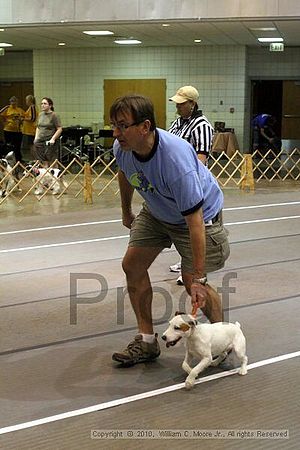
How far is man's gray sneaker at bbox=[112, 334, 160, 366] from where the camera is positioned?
3367 mm

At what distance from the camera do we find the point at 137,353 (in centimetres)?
338

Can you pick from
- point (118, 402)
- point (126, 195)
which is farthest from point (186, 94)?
point (118, 402)

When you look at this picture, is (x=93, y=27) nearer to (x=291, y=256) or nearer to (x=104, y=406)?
(x=291, y=256)

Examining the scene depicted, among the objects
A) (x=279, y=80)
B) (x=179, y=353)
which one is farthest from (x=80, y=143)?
(x=179, y=353)

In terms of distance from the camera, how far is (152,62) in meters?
15.4

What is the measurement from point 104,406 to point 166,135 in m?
1.22

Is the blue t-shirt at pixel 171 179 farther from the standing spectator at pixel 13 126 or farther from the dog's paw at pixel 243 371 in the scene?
the standing spectator at pixel 13 126

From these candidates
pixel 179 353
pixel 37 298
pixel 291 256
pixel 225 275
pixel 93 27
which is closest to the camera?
pixel 179 353

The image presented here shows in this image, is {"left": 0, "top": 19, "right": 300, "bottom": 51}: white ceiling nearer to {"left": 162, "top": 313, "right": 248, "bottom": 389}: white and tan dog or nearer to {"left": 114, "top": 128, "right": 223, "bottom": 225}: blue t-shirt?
{"left": 114, "top": 128, "right": 223, "bottom": 225}: blue t-shirt

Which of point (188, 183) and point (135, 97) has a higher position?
point (135, 97)

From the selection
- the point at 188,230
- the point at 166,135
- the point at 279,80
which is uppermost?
the point at 279,80

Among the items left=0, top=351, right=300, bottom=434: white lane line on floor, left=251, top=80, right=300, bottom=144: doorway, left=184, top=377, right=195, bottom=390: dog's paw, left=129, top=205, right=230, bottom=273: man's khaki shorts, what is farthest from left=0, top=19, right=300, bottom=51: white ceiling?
left=184, top=377, right=195, bottom=390: dog's paw

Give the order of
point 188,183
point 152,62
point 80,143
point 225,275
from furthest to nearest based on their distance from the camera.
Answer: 1. point 152,62
2. point 80,143
3. point 225,275
4. point 188,183

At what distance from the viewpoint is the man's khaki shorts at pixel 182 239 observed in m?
3.14
